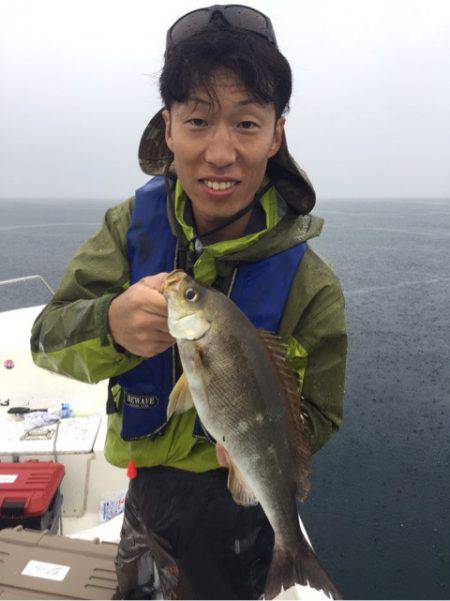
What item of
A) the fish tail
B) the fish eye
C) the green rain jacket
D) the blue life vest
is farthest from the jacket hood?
the fish tail

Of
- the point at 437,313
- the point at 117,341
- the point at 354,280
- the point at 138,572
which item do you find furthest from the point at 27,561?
the point at 354,280

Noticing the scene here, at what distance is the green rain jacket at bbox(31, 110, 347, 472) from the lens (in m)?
2.44

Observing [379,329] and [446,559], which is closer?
[446,559]

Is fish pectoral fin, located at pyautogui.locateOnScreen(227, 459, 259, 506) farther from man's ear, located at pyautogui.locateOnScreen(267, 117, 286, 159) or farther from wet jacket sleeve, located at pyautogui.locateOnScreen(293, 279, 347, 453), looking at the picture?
man's ear, located at pyautogui.locateOnScreen(267, 117, 286, 159)

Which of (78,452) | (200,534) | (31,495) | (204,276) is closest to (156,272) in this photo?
(204,276)

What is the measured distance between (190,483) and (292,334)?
106cm

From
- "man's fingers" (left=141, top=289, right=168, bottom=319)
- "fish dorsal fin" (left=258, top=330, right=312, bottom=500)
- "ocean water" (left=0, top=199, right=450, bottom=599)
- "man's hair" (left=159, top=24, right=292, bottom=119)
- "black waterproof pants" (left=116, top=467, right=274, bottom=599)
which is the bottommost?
"ocean water" (left=0, top=199, right=450, bottom=599)

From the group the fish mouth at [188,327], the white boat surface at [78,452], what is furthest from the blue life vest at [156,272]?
the white boat surface at [78,452]

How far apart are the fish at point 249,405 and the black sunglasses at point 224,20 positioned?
4.54ft

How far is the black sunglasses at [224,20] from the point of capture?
251 centimetres

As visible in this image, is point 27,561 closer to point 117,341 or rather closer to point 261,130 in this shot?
point 117,341

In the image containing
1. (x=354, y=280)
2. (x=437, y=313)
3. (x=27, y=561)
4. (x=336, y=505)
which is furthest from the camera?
(x=354, y=280)

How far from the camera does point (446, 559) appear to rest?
806cm

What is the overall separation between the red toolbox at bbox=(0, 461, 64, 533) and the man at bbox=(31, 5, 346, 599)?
69.5 inches
